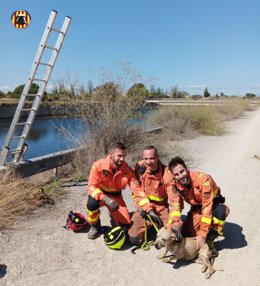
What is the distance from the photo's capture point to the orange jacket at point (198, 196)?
4129 millimetres

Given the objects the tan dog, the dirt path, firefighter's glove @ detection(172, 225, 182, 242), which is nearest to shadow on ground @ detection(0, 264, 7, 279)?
the dirt path

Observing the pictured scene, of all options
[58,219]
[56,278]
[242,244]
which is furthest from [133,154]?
[56,278]

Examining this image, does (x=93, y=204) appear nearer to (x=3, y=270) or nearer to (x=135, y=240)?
(x=135, y=240)

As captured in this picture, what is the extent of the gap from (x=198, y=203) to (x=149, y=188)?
0.82 meters

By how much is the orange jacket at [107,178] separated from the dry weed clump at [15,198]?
1312 mm

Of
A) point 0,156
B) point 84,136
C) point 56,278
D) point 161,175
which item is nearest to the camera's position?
point 56,278

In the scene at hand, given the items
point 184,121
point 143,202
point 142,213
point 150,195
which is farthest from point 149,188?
point 184,121

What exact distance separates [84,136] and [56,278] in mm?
5043

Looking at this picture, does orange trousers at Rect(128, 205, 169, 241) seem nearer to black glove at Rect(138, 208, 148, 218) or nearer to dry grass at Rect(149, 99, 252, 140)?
black glove at Rect(138, 208, 148, 218)

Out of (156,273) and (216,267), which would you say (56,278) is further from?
(216,267)

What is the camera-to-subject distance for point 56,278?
3.71m

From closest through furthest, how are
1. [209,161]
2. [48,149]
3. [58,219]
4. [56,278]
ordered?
1. [56,278]
2. [58,219]
3. [209,161]
4. [48,149]

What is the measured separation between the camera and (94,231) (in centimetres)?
480

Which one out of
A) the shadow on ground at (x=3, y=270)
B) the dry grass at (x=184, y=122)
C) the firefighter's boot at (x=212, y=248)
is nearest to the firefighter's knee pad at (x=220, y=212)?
the firefighter's boot at (x=212, y=248)
